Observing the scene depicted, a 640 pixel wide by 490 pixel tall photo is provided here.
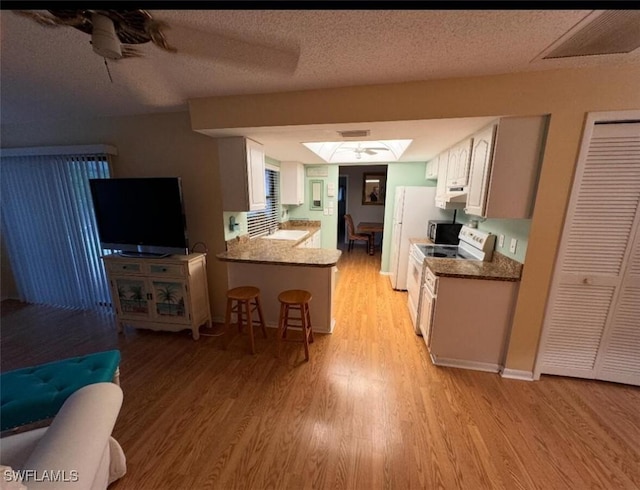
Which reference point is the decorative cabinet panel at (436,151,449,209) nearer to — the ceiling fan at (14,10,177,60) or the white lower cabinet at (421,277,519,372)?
the white lower cabinet at (421,277,519,372)

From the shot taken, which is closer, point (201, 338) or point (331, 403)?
point (331, 403)

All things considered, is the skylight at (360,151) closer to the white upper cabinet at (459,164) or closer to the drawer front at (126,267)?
the white upper cabinet at (459,164)

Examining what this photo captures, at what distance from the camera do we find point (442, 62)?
58.4 inches

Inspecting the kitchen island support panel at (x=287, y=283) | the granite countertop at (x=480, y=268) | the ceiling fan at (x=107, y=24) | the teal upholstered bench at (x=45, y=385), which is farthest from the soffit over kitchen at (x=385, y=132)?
the teal upholstered bench at (x=45, y=385)

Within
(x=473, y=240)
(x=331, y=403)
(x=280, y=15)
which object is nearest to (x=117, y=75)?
(x=280, y=15)

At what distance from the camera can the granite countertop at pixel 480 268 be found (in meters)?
1.94

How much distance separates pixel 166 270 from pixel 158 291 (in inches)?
10.3

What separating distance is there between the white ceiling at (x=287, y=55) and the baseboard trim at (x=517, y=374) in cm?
210

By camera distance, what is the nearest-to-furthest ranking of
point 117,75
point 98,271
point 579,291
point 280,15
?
point 280,15
point 117,75
point 579,291
point 98,271

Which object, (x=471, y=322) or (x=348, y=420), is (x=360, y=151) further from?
(x=348, y=420)

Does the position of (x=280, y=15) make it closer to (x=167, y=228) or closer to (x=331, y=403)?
(x=167, y=228)

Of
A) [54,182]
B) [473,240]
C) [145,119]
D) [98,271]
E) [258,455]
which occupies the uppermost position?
[145,119]

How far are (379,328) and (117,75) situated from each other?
329 centimetres

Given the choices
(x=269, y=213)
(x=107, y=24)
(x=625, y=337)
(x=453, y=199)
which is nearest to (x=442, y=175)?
(x=453, y=199)
